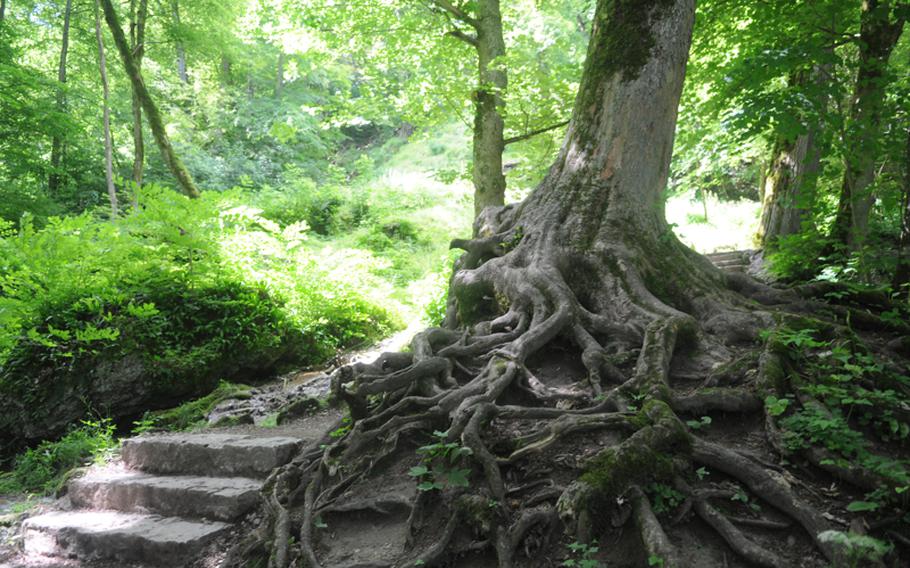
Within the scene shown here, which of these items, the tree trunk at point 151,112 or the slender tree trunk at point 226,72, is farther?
the slender tree trunk at point 226,72

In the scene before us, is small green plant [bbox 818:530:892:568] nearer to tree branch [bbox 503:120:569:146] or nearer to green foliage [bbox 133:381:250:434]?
green foliage [bbox 133:381:250:434]

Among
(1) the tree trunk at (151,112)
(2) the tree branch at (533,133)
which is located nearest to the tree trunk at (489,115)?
(2) the tree branch at (533,133)

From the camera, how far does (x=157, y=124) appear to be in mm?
12062

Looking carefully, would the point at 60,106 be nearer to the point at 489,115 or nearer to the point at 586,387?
the point at 489,115

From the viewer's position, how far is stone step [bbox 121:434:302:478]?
4141 millimetres

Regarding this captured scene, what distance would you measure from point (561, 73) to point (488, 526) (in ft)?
30.2

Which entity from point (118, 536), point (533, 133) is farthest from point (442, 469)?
point (533, 133)

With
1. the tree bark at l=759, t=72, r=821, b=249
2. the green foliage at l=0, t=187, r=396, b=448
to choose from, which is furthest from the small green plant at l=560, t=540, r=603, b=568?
the tree bark at l=759, t=72, r=821, b=249

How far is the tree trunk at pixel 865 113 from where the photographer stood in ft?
15.4

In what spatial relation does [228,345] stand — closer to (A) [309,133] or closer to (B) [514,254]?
(B) [514,254]

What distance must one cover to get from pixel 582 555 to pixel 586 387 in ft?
4.88

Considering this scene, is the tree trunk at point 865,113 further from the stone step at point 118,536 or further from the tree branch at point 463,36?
the tree branch at point 463,36

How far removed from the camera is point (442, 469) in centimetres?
300

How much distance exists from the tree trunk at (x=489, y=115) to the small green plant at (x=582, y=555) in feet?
26.3
